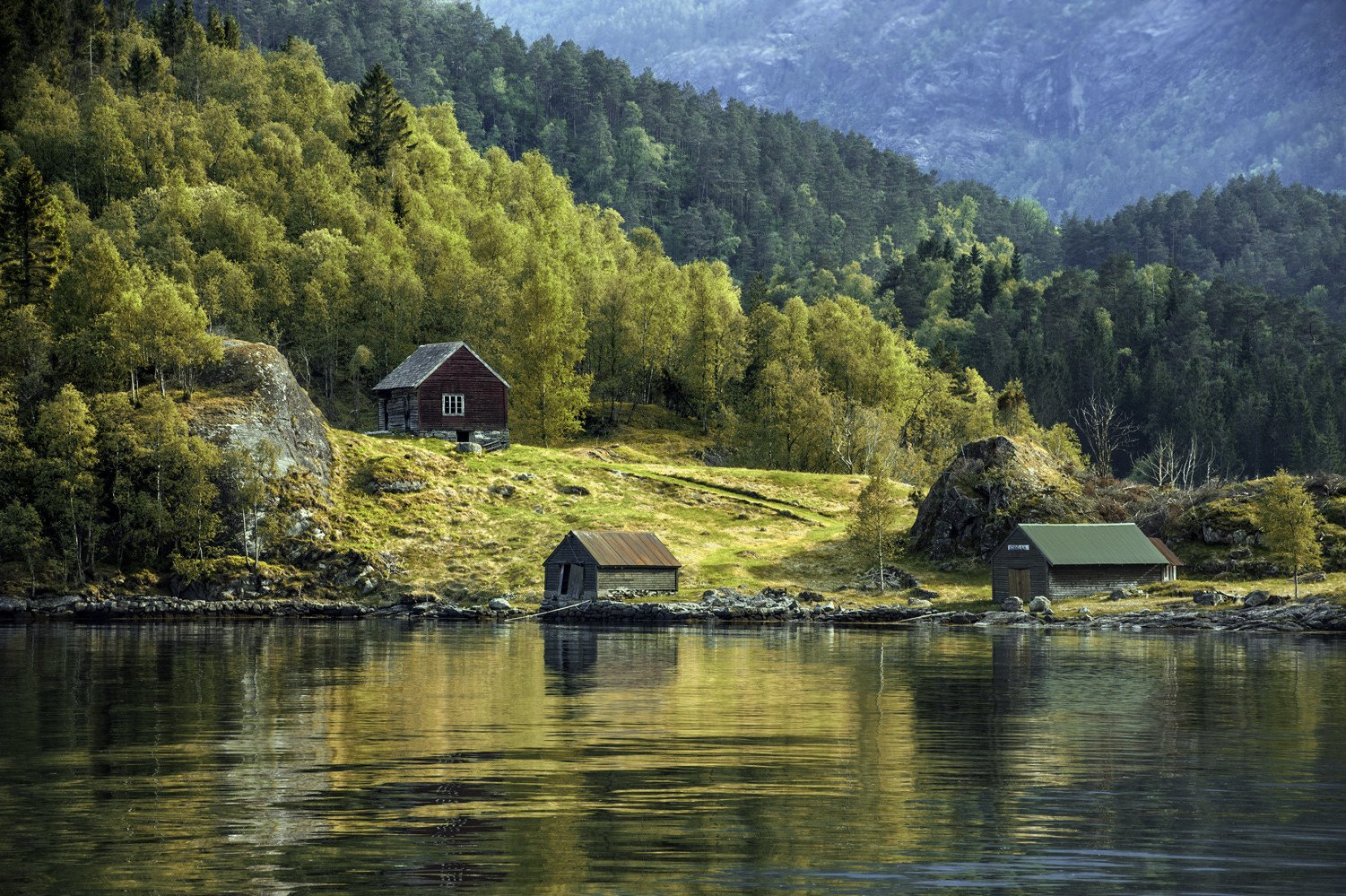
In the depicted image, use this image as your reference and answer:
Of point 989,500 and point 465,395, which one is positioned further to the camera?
point 465,395

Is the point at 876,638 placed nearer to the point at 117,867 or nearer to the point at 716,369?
the point at 117,867

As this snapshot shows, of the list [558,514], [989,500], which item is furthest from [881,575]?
[558,514]

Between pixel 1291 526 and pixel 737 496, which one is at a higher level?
pixel 737 496

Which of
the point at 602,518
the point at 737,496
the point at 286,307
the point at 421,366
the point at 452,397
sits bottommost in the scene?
the point at 602,518

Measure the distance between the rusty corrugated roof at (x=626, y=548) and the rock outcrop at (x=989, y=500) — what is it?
20.1m

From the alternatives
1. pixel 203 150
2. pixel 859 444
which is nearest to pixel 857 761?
pixel 859 444

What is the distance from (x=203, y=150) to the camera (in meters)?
157

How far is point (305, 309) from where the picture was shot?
136000 millimetres

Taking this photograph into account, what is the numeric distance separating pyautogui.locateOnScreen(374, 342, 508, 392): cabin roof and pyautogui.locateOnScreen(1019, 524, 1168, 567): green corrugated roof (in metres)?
51.7

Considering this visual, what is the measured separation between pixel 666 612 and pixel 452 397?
4166cm

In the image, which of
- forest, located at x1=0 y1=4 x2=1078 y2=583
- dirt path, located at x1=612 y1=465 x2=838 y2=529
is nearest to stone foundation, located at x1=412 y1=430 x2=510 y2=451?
dirt path, located at x1=612 y1=465 x2=838 y2=529

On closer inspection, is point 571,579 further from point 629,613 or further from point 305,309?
point 305,309

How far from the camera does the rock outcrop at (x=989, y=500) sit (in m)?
101

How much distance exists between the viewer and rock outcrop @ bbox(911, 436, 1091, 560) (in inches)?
3962
